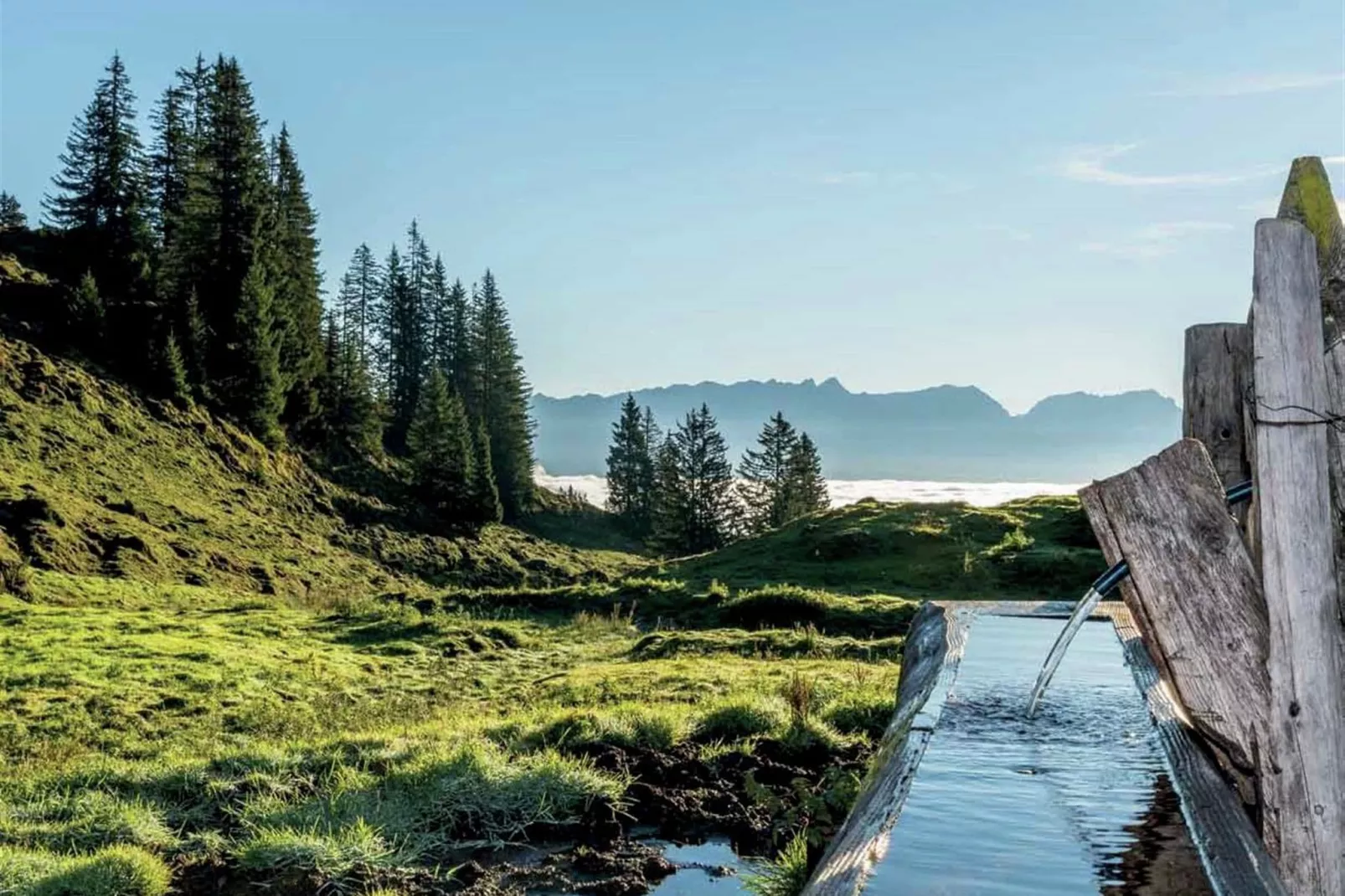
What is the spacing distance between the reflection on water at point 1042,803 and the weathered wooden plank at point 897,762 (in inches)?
2.4

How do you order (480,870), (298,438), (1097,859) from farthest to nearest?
(298,438)
(480,870)
(1097,859)

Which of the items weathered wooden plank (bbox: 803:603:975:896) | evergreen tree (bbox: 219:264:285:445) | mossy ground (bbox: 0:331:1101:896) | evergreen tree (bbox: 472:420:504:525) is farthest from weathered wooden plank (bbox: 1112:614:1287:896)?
evergreen tree (bbox: 472:420:504:525)

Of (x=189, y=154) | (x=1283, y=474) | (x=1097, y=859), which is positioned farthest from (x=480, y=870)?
(x=189, y=154)

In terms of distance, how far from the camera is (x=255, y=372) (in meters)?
62.5

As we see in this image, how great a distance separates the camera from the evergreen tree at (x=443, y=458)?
71.0m

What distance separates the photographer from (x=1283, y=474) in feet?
15.1

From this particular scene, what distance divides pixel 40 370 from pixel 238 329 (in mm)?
16522

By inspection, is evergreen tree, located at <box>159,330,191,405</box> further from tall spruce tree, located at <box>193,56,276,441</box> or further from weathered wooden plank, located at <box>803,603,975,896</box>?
weathered wooden plank, located at <box>803,603,975,896</box>

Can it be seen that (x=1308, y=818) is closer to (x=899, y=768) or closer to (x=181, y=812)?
(x=899, y=768)

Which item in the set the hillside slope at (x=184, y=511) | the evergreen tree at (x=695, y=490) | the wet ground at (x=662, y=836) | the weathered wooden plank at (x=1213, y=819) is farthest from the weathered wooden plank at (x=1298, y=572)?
the evergreen tree at (x=695, y=490)

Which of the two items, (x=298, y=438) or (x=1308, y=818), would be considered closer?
(x=1308, y=818)

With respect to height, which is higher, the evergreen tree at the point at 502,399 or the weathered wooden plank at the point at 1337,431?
the evergreen tree at the point at 502,399

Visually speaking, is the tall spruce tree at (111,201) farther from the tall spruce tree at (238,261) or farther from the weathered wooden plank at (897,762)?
the weathered wooden plank at (897,762)

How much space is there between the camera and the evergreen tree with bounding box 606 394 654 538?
10025 cm
